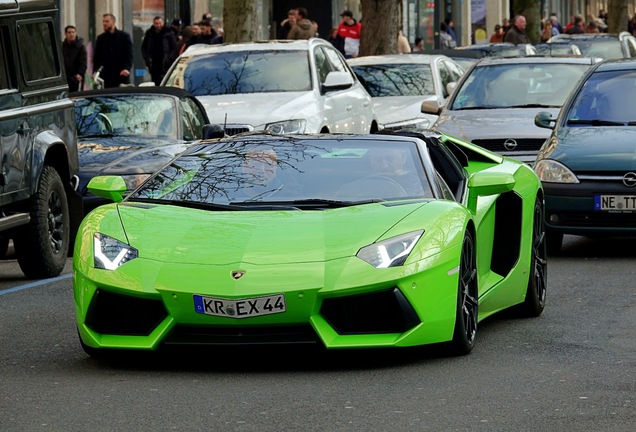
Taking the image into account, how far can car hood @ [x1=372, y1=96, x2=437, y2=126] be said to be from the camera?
78.7ft

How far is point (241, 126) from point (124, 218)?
10117mm

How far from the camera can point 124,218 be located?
28.5 ft

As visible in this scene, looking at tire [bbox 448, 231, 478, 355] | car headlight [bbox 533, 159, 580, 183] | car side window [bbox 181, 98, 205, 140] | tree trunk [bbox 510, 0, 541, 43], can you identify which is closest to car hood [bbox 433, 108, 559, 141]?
car side window [bbox 181, 98, 205, 140]

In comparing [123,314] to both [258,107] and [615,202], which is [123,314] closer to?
[615,202]

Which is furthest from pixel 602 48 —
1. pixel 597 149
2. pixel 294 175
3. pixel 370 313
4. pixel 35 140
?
pixel 370 313

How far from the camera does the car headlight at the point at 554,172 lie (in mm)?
14148

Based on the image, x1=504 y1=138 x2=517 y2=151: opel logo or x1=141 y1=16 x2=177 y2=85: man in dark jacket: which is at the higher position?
x1=141 y1=16 x2=177 y2=85: man in dark jacket

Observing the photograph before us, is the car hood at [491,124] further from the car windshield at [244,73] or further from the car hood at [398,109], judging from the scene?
the car hood at [398,109]

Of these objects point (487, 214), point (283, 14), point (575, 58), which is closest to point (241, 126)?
point (575, 58)

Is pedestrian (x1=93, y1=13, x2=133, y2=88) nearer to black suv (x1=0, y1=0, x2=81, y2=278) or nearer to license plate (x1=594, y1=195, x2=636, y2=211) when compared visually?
black suv (x1=0, y1=0, x2=81, y2=278)

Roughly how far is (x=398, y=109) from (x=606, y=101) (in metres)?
9.17

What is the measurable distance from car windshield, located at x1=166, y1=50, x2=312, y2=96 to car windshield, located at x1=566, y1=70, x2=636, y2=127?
202 inches

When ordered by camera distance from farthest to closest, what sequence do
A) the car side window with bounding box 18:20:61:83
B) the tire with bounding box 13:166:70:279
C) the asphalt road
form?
1. the car side window with bounding box 18:20:61:83
2. the tire with bounding box 13:166:70:279
3. the asphalt road

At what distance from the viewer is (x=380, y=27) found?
3244 centimetres
